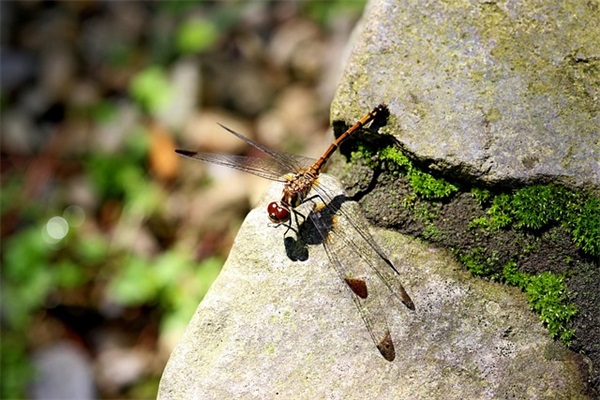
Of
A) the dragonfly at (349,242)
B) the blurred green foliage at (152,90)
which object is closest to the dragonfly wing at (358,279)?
the dragonfly at (349,242)

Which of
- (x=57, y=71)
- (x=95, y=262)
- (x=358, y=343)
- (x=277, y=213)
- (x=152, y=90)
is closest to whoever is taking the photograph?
(x=358, y=343)

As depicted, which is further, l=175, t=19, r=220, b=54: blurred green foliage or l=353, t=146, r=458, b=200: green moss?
l=175, t=19, r=220, b=54: blurred green foliage

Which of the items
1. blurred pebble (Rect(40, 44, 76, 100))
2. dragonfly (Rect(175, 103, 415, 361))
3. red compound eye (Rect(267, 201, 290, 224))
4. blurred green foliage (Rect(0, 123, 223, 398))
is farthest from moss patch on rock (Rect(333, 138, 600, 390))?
blurred pebble (Rect(40, 44, 76, 100))

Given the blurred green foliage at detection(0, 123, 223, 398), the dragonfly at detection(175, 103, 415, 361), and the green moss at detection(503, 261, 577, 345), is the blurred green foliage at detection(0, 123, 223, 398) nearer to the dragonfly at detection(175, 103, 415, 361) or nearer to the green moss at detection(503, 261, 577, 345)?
the dragonfly at detection(175, 103, 415, 361)

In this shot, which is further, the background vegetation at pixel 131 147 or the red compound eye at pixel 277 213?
the background vegetation at pixel 131 147

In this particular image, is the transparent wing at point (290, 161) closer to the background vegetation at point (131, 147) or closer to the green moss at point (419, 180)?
the green moss at point (419, 180)

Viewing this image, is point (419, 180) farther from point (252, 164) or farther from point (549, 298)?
point (252, 164)

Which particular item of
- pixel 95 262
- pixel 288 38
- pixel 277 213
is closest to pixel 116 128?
pixel 95 262
